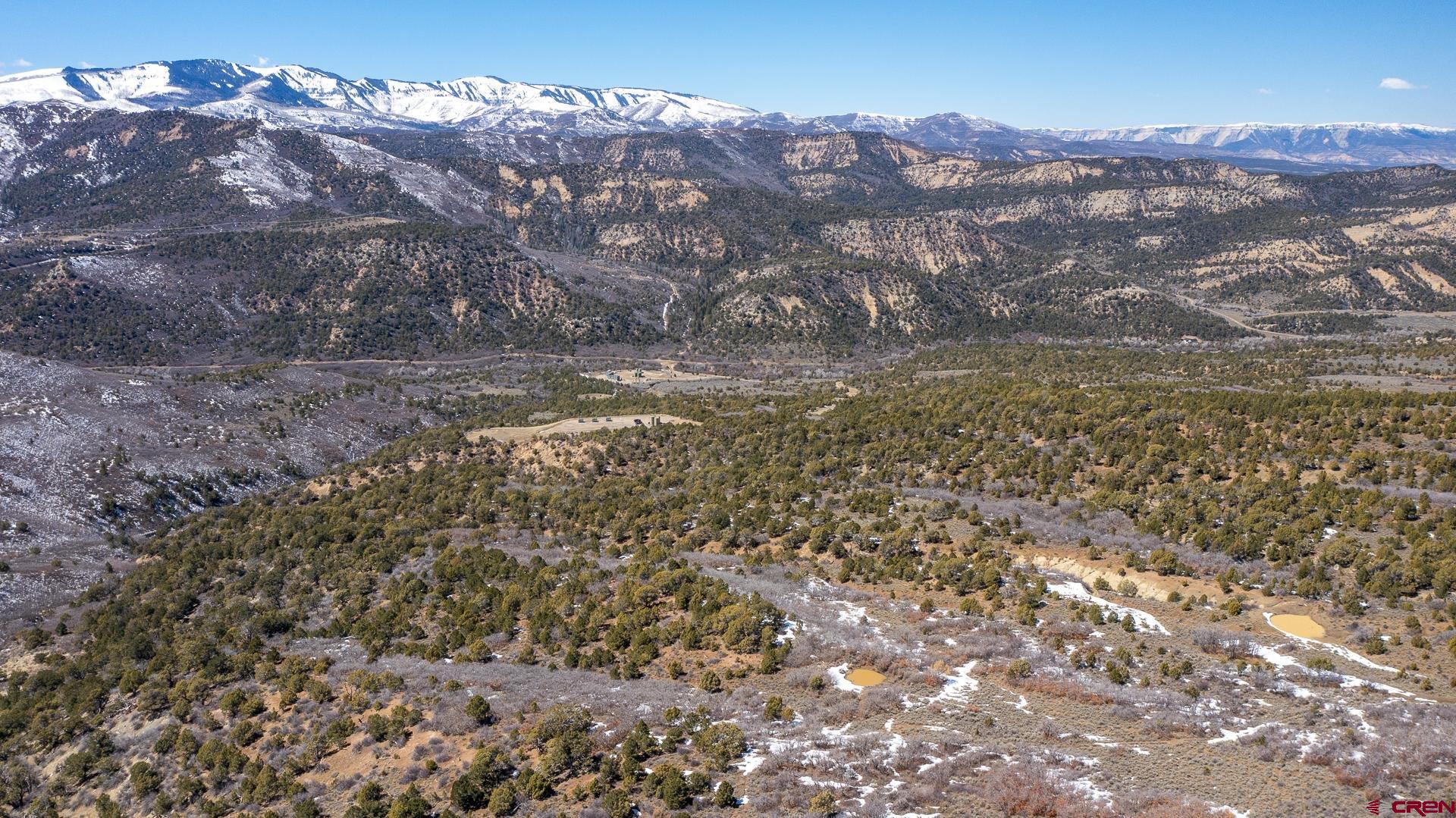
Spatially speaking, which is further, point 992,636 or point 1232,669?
point 992,636

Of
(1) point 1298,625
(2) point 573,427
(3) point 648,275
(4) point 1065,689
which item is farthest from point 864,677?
(3) point 648,275

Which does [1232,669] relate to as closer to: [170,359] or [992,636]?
[992,636]

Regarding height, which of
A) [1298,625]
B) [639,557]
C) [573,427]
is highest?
[1298,625]

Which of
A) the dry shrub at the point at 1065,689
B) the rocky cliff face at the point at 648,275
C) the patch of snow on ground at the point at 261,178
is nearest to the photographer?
the dry shrub at the point at 1065,689

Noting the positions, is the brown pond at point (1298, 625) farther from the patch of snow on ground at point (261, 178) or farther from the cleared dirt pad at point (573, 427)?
the patch of snow on ground at point (261, 178)

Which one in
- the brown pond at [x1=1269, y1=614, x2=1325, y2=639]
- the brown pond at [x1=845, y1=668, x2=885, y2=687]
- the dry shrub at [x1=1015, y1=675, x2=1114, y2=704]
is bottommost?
the brown pond at [x1=845, y1=668, x2=885, y2=687]

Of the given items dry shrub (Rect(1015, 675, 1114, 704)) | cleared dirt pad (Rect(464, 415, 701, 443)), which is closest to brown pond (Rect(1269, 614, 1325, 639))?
dry shrub (Rect(1015, 675, 1114, 704))

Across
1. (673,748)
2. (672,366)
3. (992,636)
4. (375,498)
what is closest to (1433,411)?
(992,636)

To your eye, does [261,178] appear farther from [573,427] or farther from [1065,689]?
[1065,689]

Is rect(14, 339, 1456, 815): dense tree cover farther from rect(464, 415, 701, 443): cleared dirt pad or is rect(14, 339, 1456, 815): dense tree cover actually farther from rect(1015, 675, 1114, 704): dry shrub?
rect(464, 415, 701, 443): cleared dirt pad

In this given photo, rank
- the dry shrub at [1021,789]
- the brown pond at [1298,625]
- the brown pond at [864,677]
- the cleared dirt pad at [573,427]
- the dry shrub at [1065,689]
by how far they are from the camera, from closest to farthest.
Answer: the dry shrub at [1021,789]
the dry shrub at [1065,689]
the brown pond at [864,677]
the brown pond at [1298,625]
the cleared dirt pad at [573,427]

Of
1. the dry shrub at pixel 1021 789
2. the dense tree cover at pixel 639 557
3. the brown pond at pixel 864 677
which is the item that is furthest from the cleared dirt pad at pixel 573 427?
the dry shrub at pixel 1021 789
